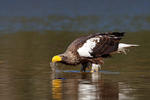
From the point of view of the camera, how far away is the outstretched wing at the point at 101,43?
1614cm

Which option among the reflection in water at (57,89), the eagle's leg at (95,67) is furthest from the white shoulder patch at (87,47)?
the reflection in water at (57,89)

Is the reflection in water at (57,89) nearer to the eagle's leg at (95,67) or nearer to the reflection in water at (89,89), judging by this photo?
the reflection in water at (89,89)

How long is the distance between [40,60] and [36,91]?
217 inches

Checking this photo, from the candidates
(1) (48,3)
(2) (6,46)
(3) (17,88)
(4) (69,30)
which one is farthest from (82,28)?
(1) (48,3)

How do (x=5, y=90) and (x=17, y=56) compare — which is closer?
(x=5, y=90)

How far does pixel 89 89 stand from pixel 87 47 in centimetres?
294

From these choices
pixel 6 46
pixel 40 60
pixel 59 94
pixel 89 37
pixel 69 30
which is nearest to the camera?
pixel 59 94

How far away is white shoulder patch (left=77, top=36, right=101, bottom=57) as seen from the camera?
16.0 metres

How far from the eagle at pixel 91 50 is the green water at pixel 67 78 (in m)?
0.30

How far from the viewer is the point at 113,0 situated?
6106 centimetres

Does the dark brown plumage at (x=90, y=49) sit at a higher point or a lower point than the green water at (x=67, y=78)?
higher

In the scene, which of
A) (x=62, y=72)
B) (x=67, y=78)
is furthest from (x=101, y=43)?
(x=67, y=78)

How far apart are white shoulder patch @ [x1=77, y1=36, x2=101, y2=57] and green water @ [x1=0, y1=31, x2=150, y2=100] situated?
1.63 feet

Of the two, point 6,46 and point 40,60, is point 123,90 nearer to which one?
point 40,60
